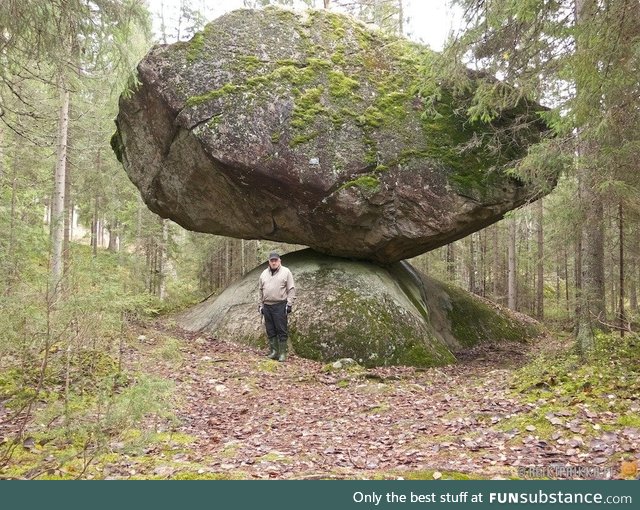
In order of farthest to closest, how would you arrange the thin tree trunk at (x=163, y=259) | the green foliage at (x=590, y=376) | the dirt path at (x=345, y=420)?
1. the thin tree trunk at (x=163, y=259)
2. the green foliage at (x=590, y=376)
3. the dirt path at (x=345, y=420)

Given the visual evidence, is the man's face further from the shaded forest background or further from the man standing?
the shaded forest background

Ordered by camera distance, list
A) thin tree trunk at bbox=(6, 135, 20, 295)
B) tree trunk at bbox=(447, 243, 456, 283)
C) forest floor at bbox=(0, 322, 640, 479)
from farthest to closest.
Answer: tree trunk at bbox=(447, 243, 456, 283)
thin tree trunk at bbox=(6, 135, 20, 295)
forest floor at bbox=(0, 322, 640, 479)

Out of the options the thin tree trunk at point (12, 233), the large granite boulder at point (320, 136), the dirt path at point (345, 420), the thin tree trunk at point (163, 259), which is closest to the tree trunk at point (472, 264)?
the large granite boulder at point (320, 136)

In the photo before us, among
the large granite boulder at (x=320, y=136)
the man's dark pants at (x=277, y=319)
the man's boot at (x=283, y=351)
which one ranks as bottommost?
the man's boot at (x=283, y=351)

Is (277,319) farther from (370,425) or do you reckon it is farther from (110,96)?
(110,96)

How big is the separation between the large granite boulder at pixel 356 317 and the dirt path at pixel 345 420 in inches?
24.8

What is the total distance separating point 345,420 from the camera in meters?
5.43

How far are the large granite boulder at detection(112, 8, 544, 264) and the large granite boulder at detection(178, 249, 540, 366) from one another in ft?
2.78

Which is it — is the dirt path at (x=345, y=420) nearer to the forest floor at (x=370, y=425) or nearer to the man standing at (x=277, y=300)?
the forest floor at (x=370, y=425)

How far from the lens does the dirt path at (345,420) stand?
12.5ft

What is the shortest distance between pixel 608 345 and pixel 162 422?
20.8ft

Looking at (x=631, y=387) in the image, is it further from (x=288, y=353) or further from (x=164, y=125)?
(x=164, y=125)

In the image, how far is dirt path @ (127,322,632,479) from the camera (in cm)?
380

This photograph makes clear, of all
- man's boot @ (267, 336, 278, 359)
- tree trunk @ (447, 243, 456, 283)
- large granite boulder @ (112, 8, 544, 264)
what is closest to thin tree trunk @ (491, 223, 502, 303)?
tree trunk @ (447, 243, 456, 283)
